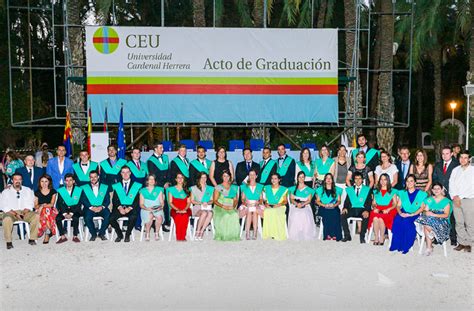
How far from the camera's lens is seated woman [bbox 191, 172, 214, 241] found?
8.01m

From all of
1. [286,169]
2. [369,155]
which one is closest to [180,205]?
[286,169]

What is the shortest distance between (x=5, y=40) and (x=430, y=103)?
79.6 feet

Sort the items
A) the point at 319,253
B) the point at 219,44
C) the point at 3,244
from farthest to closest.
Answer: the point at 219,44 → the point at 3,244 → the point at 319,253

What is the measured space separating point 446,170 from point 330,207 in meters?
1.64

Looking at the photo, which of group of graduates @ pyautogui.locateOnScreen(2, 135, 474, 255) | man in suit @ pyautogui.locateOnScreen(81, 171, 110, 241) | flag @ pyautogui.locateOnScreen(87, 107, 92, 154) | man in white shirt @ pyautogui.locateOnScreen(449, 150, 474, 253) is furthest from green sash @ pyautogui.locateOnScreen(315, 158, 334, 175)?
flag @ pyautogui.locateOnScreen(87, 107, 92, 154)

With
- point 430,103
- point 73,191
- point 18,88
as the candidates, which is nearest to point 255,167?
point 73,191

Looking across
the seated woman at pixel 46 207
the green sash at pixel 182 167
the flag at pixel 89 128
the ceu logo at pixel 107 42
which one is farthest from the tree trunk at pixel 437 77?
the seated woman at pixel 46 207

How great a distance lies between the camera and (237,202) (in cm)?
823

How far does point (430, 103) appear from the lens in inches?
1337

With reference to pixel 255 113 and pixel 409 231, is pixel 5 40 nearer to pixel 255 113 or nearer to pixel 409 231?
pixel 255 113

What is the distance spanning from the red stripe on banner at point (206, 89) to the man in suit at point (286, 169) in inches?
130

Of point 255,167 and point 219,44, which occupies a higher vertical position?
point 219,44

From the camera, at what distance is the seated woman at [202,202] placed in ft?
26.3

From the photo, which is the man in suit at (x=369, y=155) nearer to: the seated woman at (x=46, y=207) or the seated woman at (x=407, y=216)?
the seated woman at (x=407, y=216)
